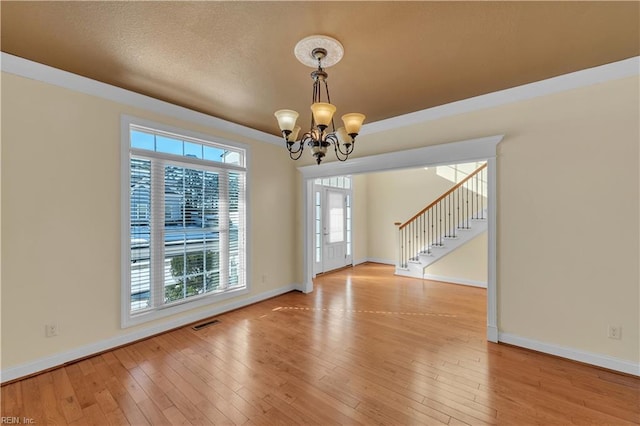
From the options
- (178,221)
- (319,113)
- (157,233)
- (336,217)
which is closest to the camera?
(319,113)

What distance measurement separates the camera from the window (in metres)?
3.03

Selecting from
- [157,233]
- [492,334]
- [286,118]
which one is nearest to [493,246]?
[492,334]

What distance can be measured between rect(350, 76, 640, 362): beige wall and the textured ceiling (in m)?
0.39

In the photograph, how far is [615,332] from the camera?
2436mm

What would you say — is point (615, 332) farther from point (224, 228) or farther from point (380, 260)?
point (380, 260)

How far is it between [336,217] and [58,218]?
5048 mm

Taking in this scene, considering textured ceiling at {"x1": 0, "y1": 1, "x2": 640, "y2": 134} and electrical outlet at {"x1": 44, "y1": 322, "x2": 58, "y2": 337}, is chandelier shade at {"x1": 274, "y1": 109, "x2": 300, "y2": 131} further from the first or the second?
electrical outlet at {"x1": 44, "y1": 322, "x2": 58, "y2": 337}

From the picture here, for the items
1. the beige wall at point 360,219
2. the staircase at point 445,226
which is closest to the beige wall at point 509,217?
the staircase at point 445,226

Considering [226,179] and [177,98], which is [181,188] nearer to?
[226,179]

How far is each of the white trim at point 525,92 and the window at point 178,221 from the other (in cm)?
243

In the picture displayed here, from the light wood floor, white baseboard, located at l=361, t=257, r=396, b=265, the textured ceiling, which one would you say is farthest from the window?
white baseboard, located at l=361, t=257, r=396, b=265

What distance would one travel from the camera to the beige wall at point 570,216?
2402 millimetres

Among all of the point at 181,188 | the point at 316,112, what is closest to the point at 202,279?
the point at 181,188

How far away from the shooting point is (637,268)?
92.9 inches
